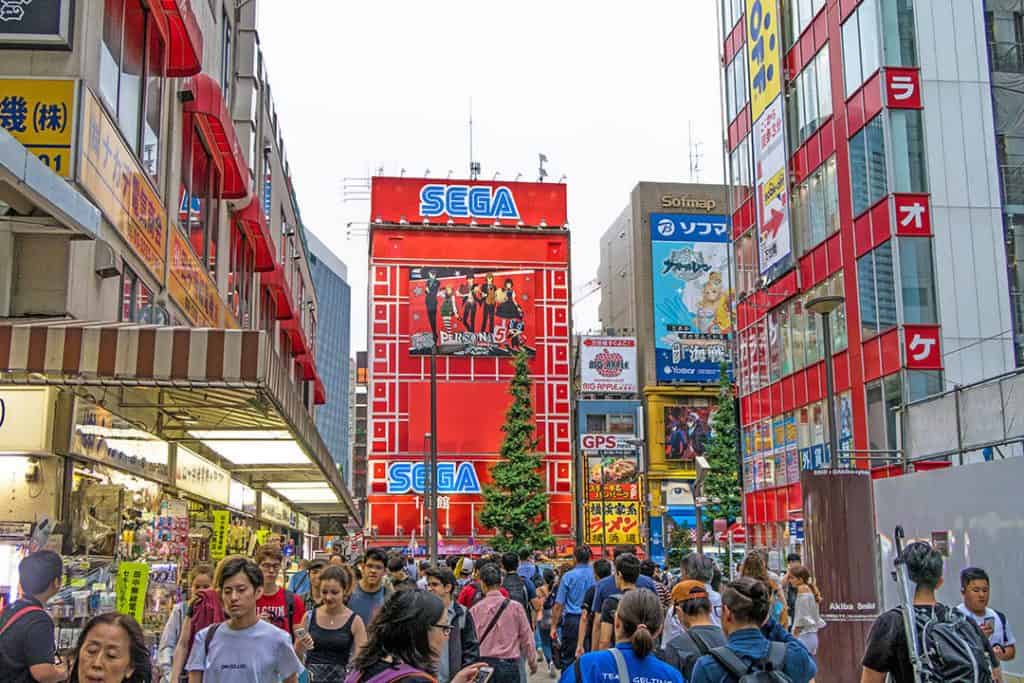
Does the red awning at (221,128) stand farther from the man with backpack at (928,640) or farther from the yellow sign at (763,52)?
the yellow sign at (763,52)

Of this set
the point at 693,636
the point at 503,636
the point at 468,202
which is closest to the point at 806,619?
the point at 503,636

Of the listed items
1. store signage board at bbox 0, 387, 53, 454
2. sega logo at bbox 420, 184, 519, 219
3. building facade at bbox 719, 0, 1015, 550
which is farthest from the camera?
Answer: sega logo at bbox 420, 184, 519, 219


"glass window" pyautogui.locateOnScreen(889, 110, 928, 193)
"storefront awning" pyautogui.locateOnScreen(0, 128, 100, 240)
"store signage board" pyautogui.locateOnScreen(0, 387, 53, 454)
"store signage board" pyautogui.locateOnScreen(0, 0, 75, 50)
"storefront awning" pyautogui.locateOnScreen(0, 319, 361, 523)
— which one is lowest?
"store signage board" pyautogui.locateOnScreen(0, 387, 53, 454)

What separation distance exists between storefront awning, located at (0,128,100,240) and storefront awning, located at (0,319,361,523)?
1168mm

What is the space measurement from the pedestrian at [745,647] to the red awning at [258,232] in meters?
21.2

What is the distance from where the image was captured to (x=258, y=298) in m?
31.1

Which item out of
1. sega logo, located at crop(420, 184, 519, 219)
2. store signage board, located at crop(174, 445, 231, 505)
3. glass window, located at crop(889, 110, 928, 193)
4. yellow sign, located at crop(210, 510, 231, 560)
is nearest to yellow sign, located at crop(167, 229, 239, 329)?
store signage board, located at crop(174, 445, 231, 505)

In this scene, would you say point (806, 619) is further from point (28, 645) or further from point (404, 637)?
point (404, 637)

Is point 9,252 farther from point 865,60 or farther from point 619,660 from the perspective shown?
point 865,60

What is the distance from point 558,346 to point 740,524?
13649 mm

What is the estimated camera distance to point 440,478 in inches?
2488

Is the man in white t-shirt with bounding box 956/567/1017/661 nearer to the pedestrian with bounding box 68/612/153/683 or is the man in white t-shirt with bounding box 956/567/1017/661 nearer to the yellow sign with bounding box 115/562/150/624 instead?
the pedestrian with bounding box 68/612/153/683

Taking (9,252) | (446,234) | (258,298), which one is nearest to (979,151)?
(258,298)

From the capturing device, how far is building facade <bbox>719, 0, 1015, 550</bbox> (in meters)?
28.8
